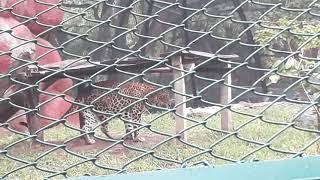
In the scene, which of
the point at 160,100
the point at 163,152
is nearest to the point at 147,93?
the point at 160,100

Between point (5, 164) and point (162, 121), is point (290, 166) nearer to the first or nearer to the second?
point (5, 164)

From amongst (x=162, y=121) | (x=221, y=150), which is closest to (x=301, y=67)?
(x=221, y=150)

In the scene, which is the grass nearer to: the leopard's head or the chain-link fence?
the chain-link fence

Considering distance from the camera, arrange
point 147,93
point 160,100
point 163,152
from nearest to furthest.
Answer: point 163,152 < point 147,93 < point 160,100

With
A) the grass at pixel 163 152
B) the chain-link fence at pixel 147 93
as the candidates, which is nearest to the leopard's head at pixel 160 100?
the chain-link fence at pixel 147 93

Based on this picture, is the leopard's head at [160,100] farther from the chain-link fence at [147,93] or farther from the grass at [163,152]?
the grass at [163,152]

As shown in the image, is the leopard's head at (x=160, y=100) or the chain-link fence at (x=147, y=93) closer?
the chain-link fence at (x=147, y=93)

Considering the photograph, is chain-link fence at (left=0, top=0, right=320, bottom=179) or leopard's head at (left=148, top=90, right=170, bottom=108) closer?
chain-link fence at (left=0, top=0, right=320, bottom=179)

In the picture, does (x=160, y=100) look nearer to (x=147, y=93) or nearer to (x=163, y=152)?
(x=147, y=93)

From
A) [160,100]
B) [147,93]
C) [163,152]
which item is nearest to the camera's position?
[163,152]

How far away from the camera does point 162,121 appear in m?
5.90

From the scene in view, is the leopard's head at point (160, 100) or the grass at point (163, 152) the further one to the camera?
the leopard's head at point (160, 100)

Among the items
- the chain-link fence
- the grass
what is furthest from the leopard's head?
the grass

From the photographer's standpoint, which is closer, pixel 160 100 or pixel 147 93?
pixel 147 93
